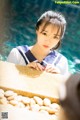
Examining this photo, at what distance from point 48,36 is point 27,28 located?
19 centimetres

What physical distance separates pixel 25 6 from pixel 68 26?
381 millimetres

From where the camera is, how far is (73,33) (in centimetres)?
285

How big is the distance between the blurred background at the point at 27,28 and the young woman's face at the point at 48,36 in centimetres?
6

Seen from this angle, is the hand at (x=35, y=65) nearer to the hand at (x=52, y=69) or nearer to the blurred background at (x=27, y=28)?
the hand at (x=52, y=69)

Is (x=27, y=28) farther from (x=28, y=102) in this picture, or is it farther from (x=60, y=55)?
(x=28, y=102)

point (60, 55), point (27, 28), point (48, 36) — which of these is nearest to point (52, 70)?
point (60, 55)

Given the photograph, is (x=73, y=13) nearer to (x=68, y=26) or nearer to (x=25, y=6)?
(x=68, y=26)

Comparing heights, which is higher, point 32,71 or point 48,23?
point 48,23

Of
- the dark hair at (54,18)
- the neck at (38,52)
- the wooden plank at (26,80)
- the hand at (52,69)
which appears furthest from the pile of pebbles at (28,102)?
the dark hair at (54,18)

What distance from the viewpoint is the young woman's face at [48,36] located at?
9.08 ft

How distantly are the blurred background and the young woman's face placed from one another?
0.06 meters

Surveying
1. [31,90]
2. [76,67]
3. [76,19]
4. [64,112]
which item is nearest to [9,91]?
[31,90]

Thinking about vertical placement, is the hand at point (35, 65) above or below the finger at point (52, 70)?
above

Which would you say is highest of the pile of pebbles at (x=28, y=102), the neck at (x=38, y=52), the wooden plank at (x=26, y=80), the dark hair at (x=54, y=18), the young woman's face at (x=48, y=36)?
the dark hair at (x=54, y=18)
